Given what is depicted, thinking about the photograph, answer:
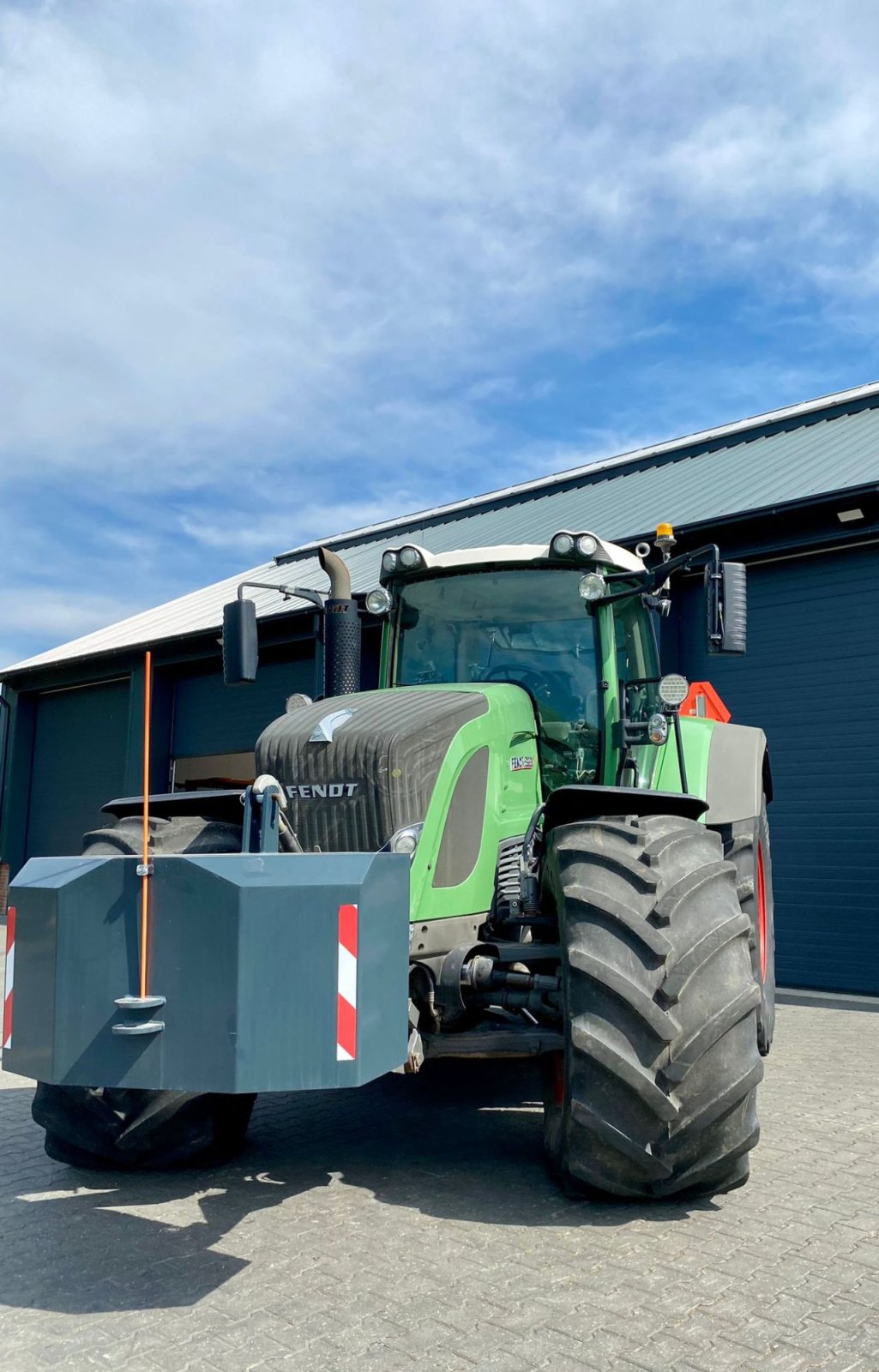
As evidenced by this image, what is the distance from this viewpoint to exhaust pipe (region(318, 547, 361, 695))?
6.01 m

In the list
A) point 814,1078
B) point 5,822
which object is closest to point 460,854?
point 814,1078

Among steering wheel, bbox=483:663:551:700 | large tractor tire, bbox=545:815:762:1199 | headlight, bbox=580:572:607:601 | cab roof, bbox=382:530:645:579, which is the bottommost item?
large tractor tire, bbox=545:815:762:1199

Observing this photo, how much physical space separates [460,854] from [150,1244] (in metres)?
1.78

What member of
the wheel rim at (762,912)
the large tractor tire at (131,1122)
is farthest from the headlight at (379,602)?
the wheel rim at (762,912)

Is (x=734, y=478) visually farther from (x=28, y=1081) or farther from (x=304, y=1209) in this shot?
(x=304, y=1209)

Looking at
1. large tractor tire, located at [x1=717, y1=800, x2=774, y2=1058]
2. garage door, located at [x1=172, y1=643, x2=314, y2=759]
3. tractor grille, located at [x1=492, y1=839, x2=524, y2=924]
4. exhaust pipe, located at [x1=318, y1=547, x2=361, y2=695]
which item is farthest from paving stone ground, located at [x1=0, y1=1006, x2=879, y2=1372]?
garage door, located at [x1=172, y1=643, x2=314, y2=759]

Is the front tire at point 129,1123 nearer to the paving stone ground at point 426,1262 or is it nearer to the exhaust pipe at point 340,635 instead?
the paving stone ground at point 426,1262

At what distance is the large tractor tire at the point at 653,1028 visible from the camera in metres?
3.86

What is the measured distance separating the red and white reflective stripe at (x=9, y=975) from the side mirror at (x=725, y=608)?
10.4ft

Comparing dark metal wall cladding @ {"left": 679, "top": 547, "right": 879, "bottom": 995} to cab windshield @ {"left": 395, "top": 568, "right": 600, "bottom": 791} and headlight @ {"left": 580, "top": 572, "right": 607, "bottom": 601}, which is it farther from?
headlight @ {"left": 580, "top": 572, "right": 607, "bottom": 601}

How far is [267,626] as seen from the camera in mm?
16750

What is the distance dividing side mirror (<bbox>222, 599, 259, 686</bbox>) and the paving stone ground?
2.08 meters

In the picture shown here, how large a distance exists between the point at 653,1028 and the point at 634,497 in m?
12.0

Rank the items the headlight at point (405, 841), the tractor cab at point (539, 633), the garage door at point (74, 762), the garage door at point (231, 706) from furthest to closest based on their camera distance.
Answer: the garage door at point (74, 762) < the garage door at point (231, 706) < the tractor cab at point (539, 633) < the headlight at point (405, 841)
